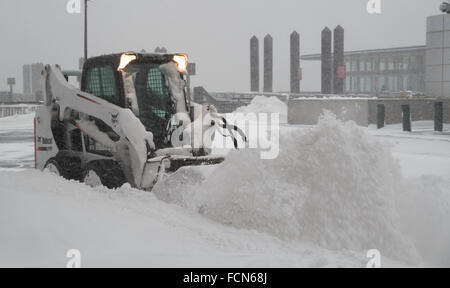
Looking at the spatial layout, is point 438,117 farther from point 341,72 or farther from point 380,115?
point 341,72

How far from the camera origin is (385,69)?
68125mm

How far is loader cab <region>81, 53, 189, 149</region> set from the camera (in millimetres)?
8688

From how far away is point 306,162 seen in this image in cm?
688

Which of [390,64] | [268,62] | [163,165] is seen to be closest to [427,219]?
[163,165]

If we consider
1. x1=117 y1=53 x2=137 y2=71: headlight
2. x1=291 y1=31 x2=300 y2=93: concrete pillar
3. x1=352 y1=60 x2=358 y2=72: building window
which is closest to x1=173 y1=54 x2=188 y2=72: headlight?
x1=117 y1=53 x2=137 y2=71: headlight

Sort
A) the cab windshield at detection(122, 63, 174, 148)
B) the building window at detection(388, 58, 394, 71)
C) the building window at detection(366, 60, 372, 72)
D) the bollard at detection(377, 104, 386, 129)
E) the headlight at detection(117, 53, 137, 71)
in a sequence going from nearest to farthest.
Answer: the headlight at detection(117, 53, 137, 71), the cab windshield at detection(122, 63, 174, 148), the bollard at detection(377, 104, 386, 129), the building window at detection(388, 58, 394, 71), the building window at detection(366, 60, 372, 72)

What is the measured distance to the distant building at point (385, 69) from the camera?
62844 mm

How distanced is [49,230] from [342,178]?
129 inches

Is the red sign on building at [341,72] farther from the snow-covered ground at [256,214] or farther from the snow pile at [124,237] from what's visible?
the snow pile at [124,237]

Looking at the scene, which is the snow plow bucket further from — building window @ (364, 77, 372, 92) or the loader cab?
building window @ (364, 77, 372, 92)

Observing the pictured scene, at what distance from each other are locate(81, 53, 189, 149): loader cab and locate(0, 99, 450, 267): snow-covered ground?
3.86 ft

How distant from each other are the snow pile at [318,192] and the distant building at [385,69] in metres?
55.3

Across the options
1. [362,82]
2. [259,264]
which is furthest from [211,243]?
[362,82]
